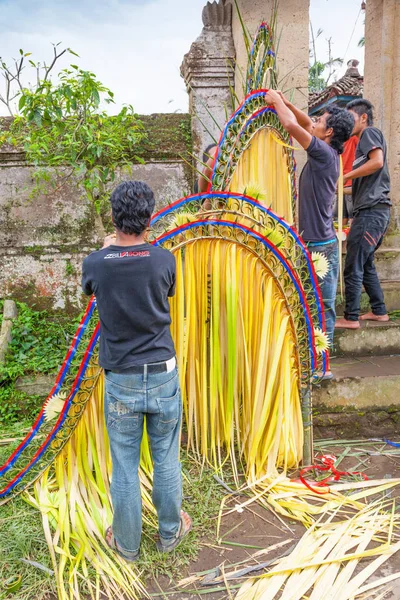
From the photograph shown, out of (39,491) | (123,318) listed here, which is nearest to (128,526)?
(39,491)

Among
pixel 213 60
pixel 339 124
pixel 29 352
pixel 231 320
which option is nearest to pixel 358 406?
pixel 231 320

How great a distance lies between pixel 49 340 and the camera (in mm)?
4422

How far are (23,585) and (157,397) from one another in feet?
3.01

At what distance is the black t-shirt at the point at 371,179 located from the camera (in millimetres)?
3820

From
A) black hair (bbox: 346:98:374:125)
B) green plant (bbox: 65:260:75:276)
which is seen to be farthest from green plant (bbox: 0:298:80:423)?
black hair (bbox: 346:98:374:125)

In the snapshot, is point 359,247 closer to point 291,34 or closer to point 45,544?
point 291,34

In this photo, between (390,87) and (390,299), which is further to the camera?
(390,87)

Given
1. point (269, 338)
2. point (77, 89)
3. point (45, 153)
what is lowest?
point (269, 338)

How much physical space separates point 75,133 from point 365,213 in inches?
93.0

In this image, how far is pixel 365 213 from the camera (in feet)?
12.7

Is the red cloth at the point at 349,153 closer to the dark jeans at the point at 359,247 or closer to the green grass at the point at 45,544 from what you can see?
the dark jeans at the point at 359,247

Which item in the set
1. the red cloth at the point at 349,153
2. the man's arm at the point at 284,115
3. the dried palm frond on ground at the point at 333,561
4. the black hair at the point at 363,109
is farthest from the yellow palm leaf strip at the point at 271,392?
the red cloth at the point at 349,153

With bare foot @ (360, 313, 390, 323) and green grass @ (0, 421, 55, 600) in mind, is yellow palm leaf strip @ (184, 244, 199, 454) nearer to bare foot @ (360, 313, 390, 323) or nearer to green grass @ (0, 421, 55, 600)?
green grass @ (0, 421, 55, 600)

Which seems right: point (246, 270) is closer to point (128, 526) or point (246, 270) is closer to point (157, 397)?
point (157, 397)
